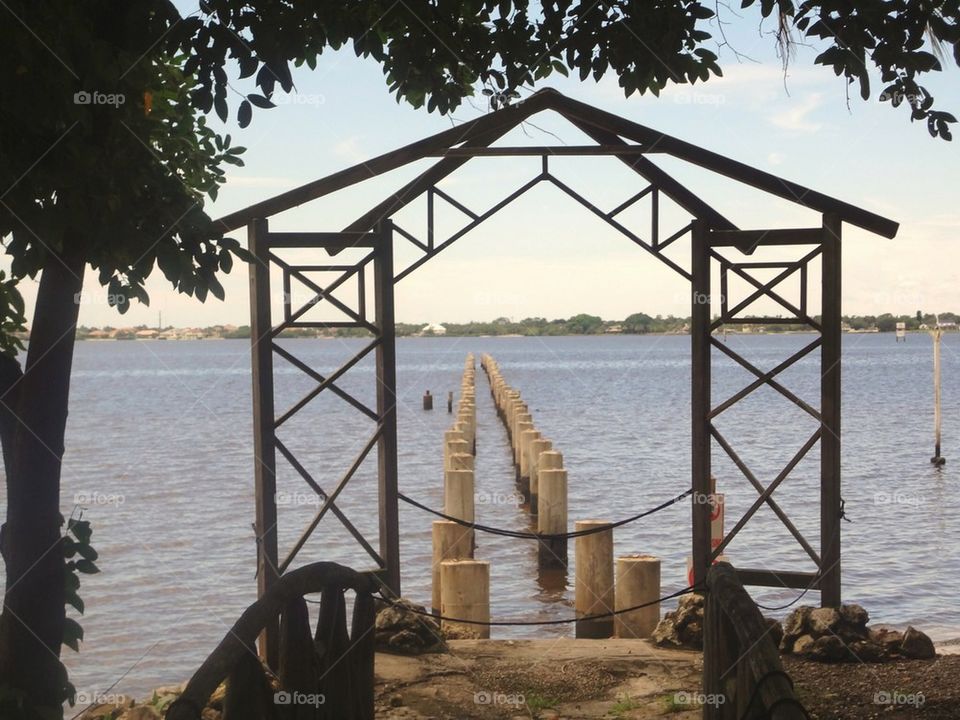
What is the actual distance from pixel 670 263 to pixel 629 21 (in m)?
3.59

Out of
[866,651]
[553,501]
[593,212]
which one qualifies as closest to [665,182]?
[593,212]

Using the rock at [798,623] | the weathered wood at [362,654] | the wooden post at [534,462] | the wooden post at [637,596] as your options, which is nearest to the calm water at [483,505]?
the wooden post at [534,462]

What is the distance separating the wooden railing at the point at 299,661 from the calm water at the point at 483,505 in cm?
775

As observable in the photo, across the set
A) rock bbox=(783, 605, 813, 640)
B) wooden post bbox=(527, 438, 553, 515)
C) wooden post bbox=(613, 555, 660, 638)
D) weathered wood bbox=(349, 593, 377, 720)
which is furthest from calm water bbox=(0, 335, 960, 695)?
weathered wood bbox=(349, 593, 377, 720)

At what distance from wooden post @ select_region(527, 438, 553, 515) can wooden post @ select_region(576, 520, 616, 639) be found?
29.4 ft

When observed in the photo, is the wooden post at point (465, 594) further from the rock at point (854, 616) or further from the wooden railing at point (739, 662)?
the wooden railing at point (739, 662)

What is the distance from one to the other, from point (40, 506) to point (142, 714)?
3.38 meters

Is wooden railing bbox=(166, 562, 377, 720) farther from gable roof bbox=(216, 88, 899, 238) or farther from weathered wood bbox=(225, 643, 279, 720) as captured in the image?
gable roof bbox=(216, 88, 899, 238)

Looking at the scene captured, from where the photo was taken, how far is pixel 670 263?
11.2 m

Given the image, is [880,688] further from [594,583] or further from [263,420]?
[263,420]

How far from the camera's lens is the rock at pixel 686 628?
10.5 meters

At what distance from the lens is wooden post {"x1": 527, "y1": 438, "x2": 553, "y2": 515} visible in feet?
76.4

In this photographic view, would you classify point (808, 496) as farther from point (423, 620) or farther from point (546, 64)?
point (546, 64)

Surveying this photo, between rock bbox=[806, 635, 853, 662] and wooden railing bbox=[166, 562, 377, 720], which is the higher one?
wooden railing bbox=[166, 562, 377, 720]
